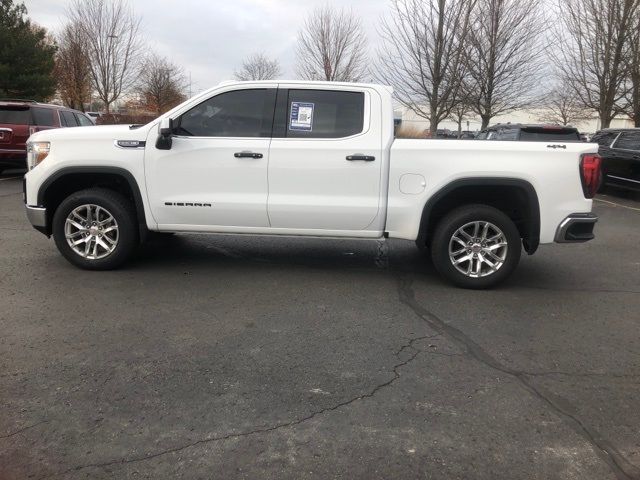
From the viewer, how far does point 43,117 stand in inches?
524

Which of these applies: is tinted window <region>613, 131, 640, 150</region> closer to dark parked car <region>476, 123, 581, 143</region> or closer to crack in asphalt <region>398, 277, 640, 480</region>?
dark parked car <region>476, 123, 581, 143</region>

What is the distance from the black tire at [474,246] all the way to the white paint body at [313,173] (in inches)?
10.5

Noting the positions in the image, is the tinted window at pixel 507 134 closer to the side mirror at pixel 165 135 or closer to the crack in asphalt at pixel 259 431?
the side mirror at pixel 165 135

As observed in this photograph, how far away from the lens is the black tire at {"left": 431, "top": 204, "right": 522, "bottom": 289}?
5.30m

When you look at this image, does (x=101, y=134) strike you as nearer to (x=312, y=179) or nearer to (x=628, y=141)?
(x=312, y=179)

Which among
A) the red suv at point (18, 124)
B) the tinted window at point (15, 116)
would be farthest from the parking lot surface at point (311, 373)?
the tinted window at point (15, 116)

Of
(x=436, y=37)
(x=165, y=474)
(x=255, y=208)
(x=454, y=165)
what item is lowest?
(x=165, y=474)

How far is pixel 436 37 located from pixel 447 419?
15788 mm

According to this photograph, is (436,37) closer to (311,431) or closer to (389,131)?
(389,131)

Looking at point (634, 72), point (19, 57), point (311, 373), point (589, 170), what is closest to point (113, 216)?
point (311, 373)

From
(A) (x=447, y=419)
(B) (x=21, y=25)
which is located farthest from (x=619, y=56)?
(B) (x=21, y=25)

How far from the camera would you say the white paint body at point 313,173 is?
203 inches

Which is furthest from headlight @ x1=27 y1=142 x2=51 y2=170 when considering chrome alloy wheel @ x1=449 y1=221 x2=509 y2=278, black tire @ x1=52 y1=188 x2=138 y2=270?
chrome alloy wheel @ x1=449 y1=221 x2=509 y2=278

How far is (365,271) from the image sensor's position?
601 cm
